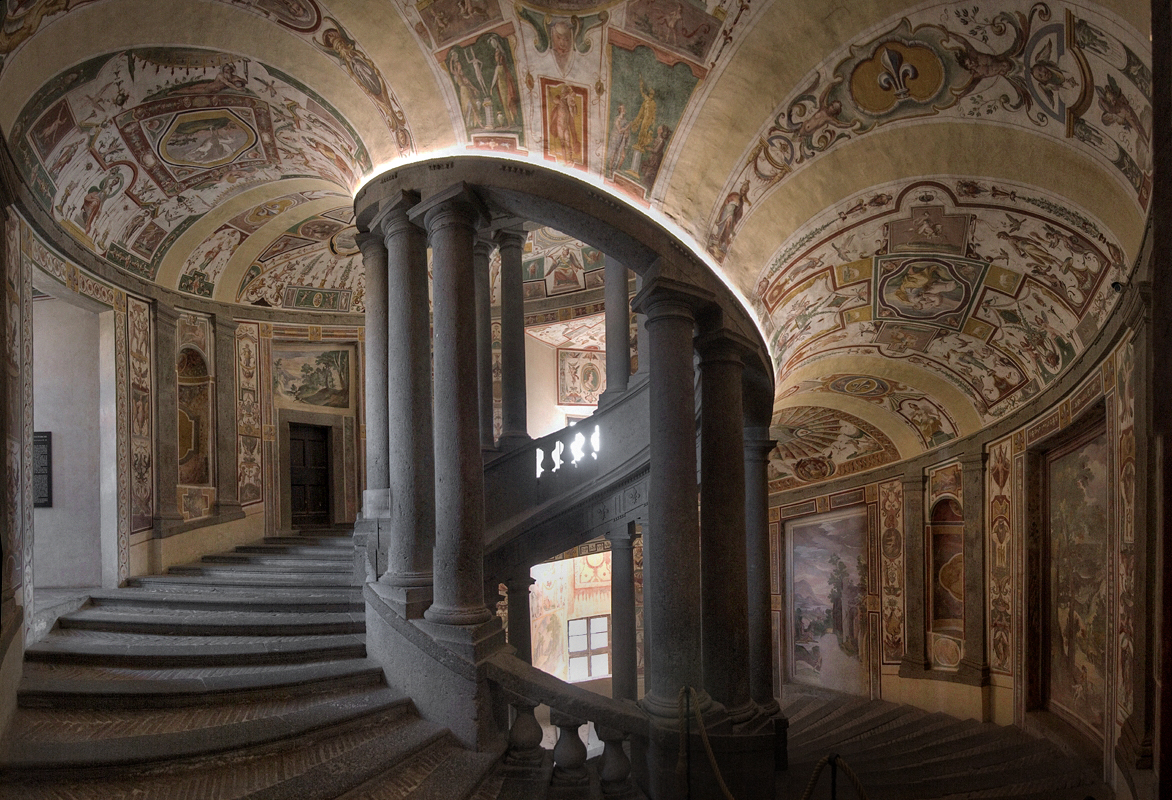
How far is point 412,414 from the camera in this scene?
18.2 ft

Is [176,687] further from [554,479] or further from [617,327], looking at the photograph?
[617,327]

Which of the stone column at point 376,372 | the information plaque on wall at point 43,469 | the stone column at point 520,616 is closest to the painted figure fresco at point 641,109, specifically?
the stone column at point 376,372

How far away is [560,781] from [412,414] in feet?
8.99

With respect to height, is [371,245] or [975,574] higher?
[371,245]

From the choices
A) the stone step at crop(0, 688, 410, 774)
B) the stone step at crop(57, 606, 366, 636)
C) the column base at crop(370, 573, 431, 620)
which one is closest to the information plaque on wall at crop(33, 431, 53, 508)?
the stone step at crop(57, 606, 366, 636)

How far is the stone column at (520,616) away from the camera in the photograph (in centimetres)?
839

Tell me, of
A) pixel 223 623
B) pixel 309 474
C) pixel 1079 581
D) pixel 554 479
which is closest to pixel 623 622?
pixel 554 479

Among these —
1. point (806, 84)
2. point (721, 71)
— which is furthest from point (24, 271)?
point (806, 84)

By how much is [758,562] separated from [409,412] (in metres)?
4.65

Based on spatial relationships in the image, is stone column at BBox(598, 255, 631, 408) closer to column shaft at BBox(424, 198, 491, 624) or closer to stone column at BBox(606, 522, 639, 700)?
stone column at BBox(606, 522, 639, 700)

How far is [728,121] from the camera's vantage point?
552 centimetres

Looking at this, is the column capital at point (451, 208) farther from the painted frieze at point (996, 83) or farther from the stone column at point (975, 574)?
the stone column at point (975, 574)

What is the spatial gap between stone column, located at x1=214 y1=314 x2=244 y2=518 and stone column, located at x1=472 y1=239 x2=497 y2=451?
4.17 m

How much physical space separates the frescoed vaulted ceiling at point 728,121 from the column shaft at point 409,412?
2.55 feet
